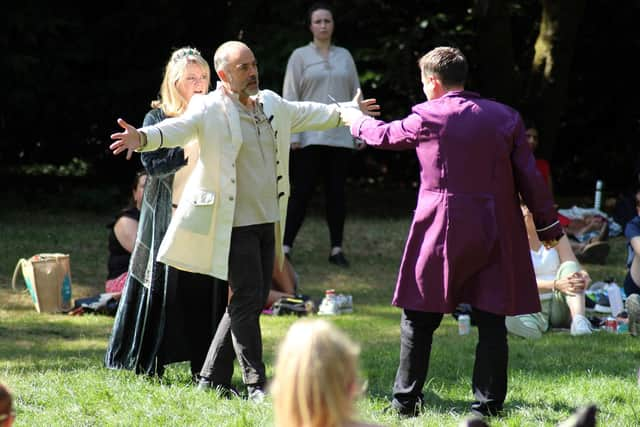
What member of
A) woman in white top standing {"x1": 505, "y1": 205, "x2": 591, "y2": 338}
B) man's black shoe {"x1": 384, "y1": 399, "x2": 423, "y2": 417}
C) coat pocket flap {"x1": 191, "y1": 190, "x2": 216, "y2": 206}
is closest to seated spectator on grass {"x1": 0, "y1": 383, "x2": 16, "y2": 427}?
coat pocket flap {"x1": 191, "y1": 190, "x2": 216, "y2": 206}

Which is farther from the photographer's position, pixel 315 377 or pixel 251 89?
pixel 251 89

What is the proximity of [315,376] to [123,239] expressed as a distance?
5.85 m

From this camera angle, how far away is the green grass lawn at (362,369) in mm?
5016

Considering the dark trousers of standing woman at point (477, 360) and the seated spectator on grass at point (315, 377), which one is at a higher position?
the seated spectator on grass at point (315, 377)

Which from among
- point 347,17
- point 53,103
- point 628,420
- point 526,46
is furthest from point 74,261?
point 526,46

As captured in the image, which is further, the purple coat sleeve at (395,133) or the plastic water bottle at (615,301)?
the plastic water bottle at (615,301)

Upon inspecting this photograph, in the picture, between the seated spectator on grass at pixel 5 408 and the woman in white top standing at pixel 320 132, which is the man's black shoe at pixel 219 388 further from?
the woman in white top standing at pixel 320 132

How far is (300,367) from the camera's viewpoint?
238 centimetres

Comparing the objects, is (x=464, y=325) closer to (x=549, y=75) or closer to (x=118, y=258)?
(x=118, y=258)

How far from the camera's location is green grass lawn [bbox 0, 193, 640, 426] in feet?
16.5

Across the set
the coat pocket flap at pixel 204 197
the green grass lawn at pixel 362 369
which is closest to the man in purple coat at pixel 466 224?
the green grass lawn at pixel 362 369

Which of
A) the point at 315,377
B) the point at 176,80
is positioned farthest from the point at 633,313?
the point at 315,377

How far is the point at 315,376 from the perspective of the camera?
7.80 ft

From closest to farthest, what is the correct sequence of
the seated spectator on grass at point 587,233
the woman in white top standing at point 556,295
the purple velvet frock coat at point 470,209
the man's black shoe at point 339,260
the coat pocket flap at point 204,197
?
the purple velvet frock coat at point 470,209 → the coat pocket flap at point 204,197 → the woman in white top standing at point 556,295 → the man's black shoe at point 339,260 → the seated spectator on grass at point 587,233
